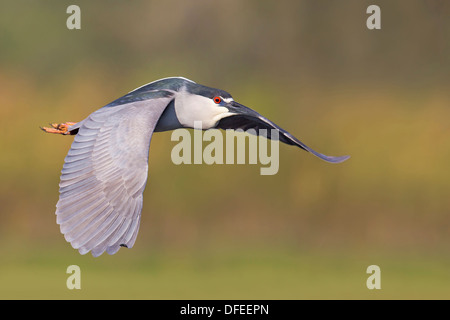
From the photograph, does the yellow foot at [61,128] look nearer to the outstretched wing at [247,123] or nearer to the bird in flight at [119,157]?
the bird in flight at [119,157]

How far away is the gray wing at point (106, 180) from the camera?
544 centimetres

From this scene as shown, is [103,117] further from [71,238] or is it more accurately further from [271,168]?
[271,168]

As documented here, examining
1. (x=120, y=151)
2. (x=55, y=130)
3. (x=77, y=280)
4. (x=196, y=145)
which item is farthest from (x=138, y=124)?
(x=77, y=280)

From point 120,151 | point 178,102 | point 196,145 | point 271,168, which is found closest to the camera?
point 120,151

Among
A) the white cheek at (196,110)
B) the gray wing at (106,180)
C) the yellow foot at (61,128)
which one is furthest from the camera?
the yellow foot at (61,128)

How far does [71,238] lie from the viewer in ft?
17.8

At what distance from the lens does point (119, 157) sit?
5820 mm

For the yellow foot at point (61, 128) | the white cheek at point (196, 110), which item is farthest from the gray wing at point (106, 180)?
the yellow foot at point (61, 128)

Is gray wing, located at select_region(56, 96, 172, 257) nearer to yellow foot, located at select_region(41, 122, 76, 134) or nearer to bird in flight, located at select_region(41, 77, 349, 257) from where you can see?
bird in flight, located at select_region(41, 77, 349, 257)

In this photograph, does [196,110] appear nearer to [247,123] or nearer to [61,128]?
[247,123]

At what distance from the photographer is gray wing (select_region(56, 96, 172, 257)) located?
5.44 m

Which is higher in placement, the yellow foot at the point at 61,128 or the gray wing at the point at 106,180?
the yellow foot at the point at 61,128

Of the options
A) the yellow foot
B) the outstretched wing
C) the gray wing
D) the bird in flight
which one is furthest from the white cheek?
the yellow foot

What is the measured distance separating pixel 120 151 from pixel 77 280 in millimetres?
3732
